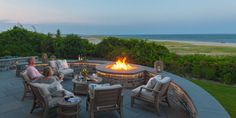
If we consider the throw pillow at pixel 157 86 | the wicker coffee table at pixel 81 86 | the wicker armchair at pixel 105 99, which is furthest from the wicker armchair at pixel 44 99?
the throw pillow at pixel 157 86

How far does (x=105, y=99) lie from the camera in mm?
3914

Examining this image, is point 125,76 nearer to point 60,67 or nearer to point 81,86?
point 81,86

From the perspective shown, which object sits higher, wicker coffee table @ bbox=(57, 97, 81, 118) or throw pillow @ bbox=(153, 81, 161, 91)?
throw pillow @ bbox=(153, 81, 161, 91)

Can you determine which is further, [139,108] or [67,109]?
[139,108]

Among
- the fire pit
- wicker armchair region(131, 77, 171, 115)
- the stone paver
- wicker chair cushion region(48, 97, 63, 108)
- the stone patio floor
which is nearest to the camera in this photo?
the stone paver

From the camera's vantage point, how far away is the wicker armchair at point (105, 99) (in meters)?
3.81

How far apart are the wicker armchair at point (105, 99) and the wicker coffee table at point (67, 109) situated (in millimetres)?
295

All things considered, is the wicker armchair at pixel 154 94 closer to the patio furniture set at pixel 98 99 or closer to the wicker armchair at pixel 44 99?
the patio furniture set at pixel 98 99

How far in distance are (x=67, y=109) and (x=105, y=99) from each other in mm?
829

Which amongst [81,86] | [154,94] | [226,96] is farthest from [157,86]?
[226,96]

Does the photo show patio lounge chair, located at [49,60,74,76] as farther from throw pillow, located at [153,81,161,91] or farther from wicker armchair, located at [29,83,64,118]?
throw pillow, located at [153,81,161,91]

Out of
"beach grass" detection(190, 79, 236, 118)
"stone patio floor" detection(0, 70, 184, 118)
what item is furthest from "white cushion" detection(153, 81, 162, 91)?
"beach grass" detection(190, 79, 236, 118)

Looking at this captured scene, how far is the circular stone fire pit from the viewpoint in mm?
6629

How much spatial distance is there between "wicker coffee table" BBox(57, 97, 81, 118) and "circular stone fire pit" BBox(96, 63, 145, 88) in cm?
290
